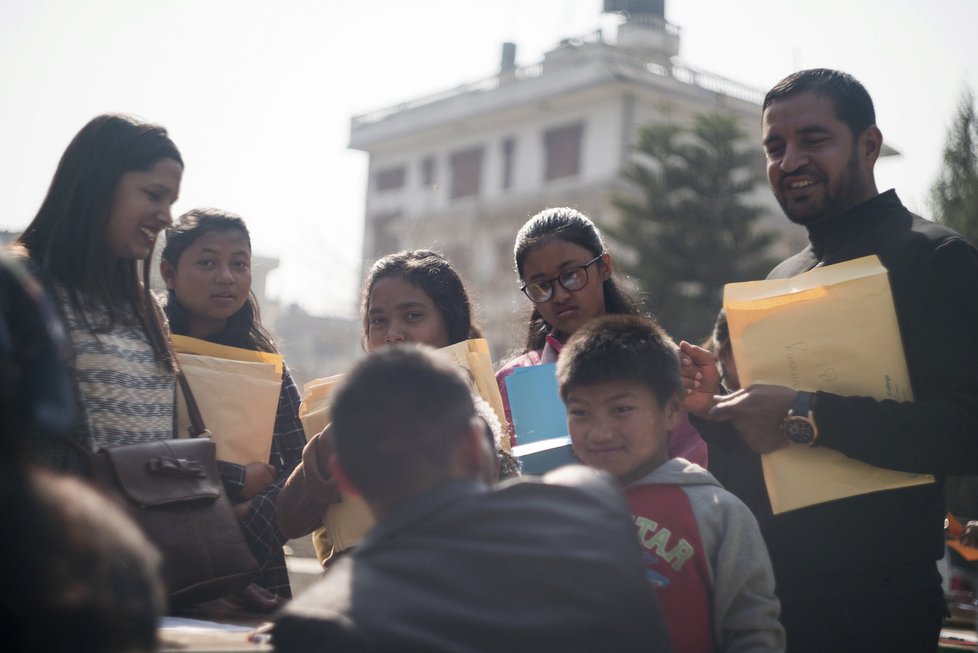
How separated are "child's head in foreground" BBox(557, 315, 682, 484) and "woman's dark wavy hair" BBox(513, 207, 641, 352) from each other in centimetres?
58

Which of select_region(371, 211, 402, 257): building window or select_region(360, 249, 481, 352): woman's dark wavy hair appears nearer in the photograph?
select_region(360, 249, 481, 352): woman's dark wavy hair

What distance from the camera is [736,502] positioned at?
234 cm

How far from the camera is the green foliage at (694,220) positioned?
2155 centimetres

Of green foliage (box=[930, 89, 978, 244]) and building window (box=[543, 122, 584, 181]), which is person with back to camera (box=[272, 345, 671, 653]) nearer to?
green foliage (box=[930, 89, 978, 244])

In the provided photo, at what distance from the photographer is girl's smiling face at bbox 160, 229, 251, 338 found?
3273 millimetres

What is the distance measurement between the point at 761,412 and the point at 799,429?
9cm

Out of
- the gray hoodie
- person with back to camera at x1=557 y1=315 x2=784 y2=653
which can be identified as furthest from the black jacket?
the gray hoodie

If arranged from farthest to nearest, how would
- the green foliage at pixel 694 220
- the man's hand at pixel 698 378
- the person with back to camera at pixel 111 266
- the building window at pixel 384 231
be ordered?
the building window at pixel 384 231, the green foliage at pixel 694 220, the man's hand at pixel 698 378, the person with back to camera at pixel 111 266

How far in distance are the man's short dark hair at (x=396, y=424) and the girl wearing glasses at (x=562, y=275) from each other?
1.33m

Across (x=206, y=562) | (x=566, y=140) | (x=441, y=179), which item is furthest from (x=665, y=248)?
(x=206, y=562)

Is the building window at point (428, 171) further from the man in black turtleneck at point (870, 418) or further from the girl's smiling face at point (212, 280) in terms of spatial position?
the man in black turtleneck at point (870, 418)

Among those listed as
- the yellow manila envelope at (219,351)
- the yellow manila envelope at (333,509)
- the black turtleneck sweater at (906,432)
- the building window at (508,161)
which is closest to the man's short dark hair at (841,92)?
the black turtleneck sweater at (906,432)

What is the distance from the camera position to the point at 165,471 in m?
2.36

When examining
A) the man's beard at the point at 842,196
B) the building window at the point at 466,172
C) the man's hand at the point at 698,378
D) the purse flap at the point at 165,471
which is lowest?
the purse flap at the point at 165,471
